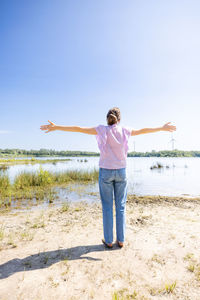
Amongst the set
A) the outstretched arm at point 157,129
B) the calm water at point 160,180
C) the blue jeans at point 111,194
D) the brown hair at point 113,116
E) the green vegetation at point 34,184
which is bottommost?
the calm water at point 160,180

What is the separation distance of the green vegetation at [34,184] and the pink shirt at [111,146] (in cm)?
513

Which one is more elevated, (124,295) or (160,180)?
(124,295)

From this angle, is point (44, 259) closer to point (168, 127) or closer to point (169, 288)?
point (169, 288)

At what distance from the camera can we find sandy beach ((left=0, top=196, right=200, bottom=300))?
2.13 metres

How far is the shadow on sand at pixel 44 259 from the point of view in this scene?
259cm

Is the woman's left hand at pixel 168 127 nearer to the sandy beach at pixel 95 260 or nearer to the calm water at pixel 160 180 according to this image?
the sandy beach at pixel 95 260

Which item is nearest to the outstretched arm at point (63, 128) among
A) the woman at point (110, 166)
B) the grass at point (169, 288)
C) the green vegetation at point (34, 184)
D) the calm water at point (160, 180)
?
the woman at point (110, 166)

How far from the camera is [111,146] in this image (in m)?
3.17

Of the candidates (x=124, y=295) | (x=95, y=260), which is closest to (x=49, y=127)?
(x=95, y=260)

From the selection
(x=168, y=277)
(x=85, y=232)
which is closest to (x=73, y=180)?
(x=85, y=232)

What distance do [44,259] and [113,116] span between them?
8.88 ft

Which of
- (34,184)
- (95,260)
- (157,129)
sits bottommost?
(34,184)

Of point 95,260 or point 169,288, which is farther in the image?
point 95,260

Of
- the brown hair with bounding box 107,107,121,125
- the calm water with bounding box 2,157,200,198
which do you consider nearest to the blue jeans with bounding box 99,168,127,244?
the brown hair with bounding box 107,107,121,125
